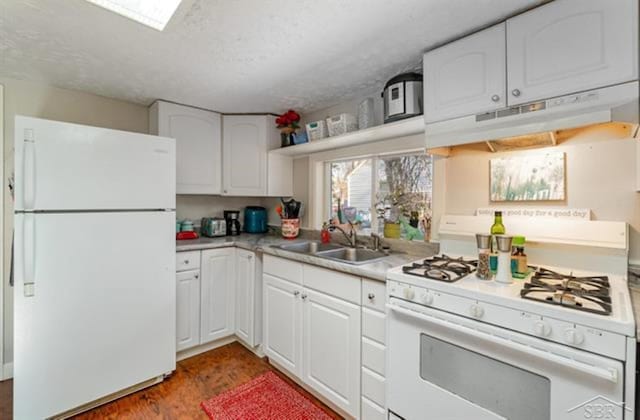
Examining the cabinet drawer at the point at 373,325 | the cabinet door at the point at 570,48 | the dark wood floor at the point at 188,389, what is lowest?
the dark wood floor at the point at 188,389

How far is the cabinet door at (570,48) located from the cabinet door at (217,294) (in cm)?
223

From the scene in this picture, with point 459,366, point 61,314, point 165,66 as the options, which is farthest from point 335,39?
point 61,314

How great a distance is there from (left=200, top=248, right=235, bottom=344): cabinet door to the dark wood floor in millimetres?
196

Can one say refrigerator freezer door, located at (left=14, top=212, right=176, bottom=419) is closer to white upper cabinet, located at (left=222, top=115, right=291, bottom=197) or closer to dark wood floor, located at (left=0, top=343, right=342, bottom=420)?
dark wood floor, located at (left=0, top=343, right=342, bottom=420)

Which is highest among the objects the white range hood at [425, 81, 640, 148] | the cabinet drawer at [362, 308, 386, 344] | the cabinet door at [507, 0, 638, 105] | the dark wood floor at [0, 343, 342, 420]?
the cabinet door at [507, 0, 638, 105]

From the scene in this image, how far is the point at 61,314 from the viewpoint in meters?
1.62

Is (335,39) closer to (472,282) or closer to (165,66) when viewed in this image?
(165,66)

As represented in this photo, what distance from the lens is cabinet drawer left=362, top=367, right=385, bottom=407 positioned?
4.78 ft

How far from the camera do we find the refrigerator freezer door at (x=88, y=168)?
150 centimetres

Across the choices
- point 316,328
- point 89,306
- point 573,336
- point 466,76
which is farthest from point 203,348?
point 466,76

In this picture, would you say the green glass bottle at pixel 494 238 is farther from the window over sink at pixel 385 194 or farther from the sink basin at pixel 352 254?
the sink basin at pixel 352 254

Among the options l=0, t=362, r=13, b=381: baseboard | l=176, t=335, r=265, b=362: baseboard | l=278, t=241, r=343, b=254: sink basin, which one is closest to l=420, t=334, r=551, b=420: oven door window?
l=278, t=241, r=343, b=254: sink basin

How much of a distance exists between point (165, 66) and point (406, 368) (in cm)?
222

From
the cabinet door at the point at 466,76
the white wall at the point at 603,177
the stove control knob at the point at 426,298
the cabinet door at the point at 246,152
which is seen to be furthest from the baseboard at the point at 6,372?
the white wall at the point at 603,177
